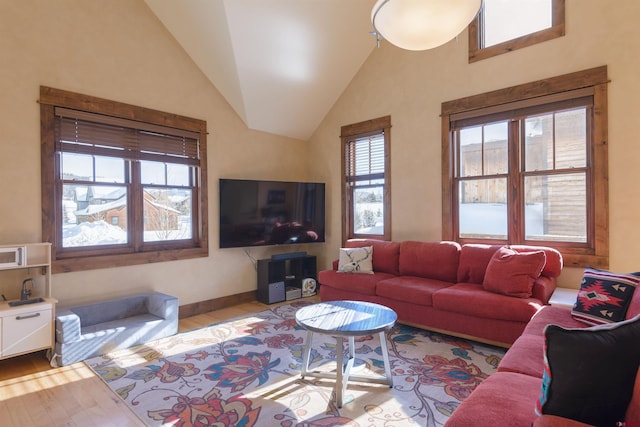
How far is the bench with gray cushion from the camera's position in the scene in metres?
3.04

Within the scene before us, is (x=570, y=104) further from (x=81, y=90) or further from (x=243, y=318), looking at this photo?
(x=81, y=90)

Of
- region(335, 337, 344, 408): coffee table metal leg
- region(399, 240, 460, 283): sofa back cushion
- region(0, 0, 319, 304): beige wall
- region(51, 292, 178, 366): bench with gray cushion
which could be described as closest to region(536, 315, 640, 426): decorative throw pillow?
region(335, 337, 344, 408): coffee table metal leg

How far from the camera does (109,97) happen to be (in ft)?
12.4

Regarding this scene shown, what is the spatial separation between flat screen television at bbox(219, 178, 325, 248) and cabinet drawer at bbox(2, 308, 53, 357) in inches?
79.1

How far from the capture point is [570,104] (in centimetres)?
350

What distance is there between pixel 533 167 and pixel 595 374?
3.14 meters

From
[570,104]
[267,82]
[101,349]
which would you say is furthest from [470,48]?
[101,349]

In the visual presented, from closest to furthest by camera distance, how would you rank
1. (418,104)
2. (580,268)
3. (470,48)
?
(580,268) → (470,48) → (418,104)

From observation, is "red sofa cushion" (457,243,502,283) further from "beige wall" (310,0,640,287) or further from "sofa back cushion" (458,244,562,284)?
"beige wall" (310,0,640,287)

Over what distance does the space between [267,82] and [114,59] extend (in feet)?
5.79

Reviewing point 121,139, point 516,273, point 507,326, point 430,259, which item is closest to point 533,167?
point 516,273

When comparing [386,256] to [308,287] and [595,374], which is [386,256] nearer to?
[308,287]

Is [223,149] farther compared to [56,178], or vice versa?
[223,149]

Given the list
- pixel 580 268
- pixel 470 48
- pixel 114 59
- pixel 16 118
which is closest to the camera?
pixel 16 118
